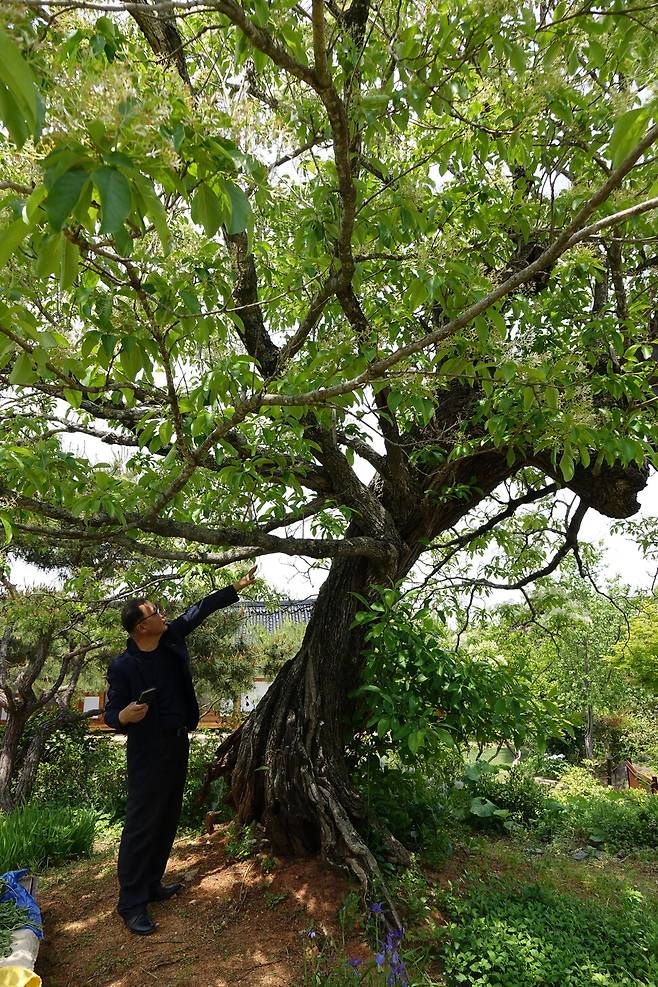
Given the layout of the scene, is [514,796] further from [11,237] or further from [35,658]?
[11,237]

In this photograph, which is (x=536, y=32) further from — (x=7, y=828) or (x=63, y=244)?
(x=7, y=828)

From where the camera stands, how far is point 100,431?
4.32m

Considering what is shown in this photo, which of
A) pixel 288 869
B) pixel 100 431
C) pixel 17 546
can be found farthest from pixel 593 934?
pixel 17 546

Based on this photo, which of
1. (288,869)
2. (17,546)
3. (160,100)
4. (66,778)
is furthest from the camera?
(66,778)

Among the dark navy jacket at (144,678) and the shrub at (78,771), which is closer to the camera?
the dark navy jacket at (144,678)

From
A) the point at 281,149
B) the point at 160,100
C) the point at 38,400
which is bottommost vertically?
the point at 160,100

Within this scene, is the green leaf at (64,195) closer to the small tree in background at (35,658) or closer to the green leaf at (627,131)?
the green leaf at (627,131)

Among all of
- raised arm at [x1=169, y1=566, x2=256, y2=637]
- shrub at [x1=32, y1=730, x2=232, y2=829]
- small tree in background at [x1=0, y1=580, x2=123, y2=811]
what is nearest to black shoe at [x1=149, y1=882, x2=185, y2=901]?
raised arm at [x1=169, y1=566, x2=256, y2=637]

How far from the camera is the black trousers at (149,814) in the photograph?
3.26 metres

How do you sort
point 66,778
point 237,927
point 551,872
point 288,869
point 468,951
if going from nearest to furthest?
point 468,951, point 237,927, point 288,869, point 551,872, point 66,778

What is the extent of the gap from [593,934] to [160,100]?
372 centimetres

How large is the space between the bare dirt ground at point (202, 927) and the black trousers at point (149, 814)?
155 mm

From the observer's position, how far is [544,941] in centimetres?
298

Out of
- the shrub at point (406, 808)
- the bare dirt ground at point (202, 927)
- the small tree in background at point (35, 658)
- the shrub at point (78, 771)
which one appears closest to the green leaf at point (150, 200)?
the bare dirt ground at point (202, 927)
